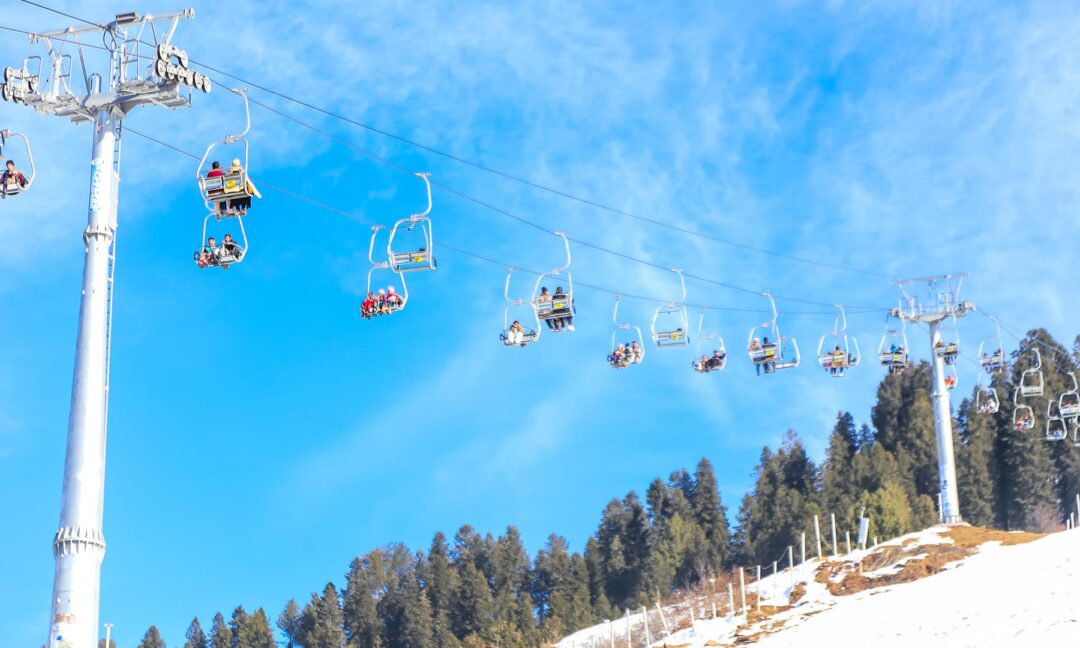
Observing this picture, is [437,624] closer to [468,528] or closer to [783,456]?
[468,528]

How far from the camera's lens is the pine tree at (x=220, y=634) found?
14100cm

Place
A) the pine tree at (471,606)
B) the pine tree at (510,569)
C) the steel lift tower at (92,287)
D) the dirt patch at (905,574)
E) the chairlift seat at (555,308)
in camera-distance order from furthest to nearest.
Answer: the pine tree at (510,569), the pine tree at (471,606), the dirt patch at (905,574), the chairlift seat at (555,308), the steel lift tower at (92,287)

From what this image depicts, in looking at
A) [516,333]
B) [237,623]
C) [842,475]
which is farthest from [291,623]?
[516,333]

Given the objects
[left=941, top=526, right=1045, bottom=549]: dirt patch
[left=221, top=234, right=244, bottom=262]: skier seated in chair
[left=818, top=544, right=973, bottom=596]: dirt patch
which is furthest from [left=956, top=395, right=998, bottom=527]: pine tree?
[left=221, top=234, right=244, bottom=262]: skier seated in chair

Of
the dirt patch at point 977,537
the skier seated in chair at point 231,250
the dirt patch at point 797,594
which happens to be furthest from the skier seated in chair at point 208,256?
the dirt patch at point 977,537

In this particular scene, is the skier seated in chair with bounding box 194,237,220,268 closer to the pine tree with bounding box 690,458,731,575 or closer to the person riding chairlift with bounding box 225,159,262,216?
the person riding chairlift with bounding box 225,159,262,216

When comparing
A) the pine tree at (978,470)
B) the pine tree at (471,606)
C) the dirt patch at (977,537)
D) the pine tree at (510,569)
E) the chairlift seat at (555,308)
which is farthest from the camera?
the pine tree at (510,569)

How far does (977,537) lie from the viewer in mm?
56281

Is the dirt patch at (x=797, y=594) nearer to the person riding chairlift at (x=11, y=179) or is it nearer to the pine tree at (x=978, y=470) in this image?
the person riding chairlift at (x=11, y=179)

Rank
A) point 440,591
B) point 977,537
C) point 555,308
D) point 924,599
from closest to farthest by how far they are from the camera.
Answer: point 555,308
point 924,599
point 977,537
point 440,591

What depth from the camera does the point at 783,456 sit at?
140500 mm

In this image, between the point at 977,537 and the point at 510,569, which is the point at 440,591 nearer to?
the point at 510,569

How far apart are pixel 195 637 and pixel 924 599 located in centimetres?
11698

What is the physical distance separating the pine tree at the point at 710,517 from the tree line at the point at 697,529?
0.15 meters
